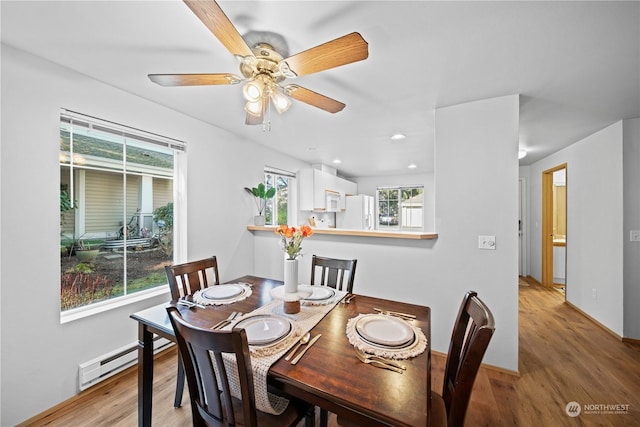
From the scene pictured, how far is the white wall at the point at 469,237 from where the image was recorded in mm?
2012

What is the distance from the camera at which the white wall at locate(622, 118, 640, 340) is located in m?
2.48

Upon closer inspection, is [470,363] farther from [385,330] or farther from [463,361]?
[385,330]

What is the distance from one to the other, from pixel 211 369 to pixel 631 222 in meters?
3.96

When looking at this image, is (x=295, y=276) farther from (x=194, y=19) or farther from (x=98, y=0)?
(x=98, y=0)

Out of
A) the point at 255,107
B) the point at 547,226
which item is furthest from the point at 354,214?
the point at 255,107

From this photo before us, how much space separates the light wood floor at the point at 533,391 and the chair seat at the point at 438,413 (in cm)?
73

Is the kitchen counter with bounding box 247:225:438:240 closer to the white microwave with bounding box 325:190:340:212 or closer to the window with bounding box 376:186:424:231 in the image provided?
the white microwave with bounding box 325:190:340:212

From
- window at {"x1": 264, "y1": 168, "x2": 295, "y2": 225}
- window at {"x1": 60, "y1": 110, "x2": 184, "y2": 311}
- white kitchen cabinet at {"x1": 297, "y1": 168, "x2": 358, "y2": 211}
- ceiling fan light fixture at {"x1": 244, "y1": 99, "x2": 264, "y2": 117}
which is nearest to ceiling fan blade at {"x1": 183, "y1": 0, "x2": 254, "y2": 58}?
ceiling fan light fixture at {"x1": 244, "y1": 99, "x2": 264, "y2": 117}

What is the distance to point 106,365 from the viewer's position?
1.85 metres

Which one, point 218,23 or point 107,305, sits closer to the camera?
point 218,23

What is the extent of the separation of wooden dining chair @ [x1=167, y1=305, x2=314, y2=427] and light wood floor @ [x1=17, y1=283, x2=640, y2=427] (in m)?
0.75

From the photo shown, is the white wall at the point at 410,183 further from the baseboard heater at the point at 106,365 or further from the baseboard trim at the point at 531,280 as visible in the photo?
the baseboard heater at the point at 106,365

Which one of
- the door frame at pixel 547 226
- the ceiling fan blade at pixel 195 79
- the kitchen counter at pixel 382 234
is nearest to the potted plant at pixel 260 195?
the kitchen counter at pixel 382 234

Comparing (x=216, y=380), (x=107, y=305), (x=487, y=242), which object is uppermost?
(x=487, y=242)
